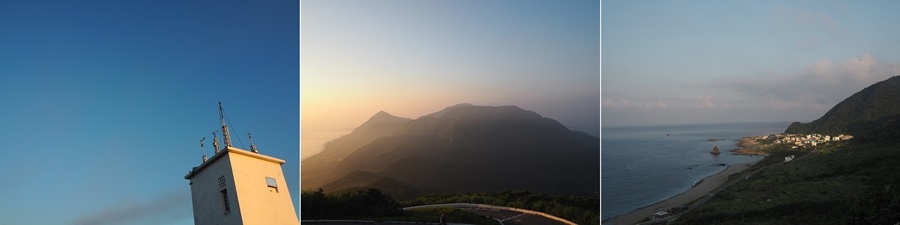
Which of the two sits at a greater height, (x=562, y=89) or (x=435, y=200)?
(x=562, y=89)

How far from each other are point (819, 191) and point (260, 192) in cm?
808

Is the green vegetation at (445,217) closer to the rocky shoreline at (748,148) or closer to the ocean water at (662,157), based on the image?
the ocean water at (662,157)

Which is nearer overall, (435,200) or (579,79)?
(579,79)

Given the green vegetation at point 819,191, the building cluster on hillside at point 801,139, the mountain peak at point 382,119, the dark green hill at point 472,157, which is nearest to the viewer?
the green vegetation at point 819,191

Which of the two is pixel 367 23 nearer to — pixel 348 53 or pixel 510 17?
pixel 348 53

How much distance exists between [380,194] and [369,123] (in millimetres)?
1320

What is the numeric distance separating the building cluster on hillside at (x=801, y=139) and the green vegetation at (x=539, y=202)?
2.74 m

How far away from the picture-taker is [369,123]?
1268 centimetres

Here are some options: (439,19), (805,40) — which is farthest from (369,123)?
(805,40)

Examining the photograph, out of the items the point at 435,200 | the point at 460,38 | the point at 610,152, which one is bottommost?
the point at 435,200

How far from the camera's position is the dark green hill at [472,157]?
11.1 meters

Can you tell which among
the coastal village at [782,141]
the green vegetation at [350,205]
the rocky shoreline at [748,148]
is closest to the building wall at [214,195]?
the green vegetation at [350,205]

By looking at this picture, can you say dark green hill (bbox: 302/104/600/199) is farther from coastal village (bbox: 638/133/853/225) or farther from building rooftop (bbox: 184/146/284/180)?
coastal village (bbox: 638/133/853/225)

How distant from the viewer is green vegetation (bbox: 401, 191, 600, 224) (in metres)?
10.4
